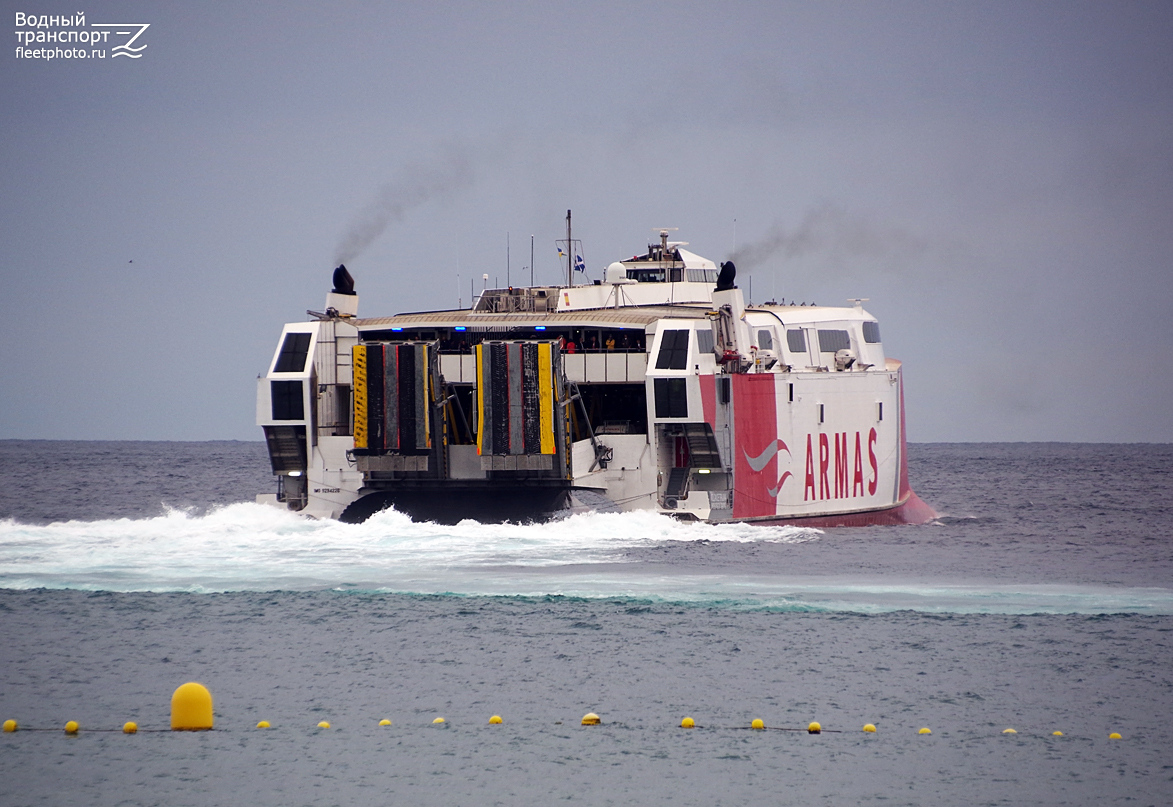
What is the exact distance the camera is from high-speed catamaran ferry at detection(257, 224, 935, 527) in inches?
1276

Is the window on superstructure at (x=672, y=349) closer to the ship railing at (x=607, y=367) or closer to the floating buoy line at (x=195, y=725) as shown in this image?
the ship railing at (x=607, y=367)

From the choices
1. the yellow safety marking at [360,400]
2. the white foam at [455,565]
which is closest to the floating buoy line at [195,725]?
the white foam at [455,565]

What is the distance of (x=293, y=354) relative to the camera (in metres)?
34.4

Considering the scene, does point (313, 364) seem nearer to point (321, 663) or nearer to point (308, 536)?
point (308, 536)

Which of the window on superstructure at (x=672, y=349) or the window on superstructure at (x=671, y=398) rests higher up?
the window on superstructure at (x=672, y=349)

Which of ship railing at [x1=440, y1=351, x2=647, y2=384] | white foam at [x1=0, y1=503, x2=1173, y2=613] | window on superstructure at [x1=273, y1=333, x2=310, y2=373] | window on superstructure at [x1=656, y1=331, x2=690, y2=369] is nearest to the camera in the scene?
white foam at [x1=0, y1=503, x2=1173, y2=613]

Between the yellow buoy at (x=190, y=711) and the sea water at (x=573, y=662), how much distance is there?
0.21 meters

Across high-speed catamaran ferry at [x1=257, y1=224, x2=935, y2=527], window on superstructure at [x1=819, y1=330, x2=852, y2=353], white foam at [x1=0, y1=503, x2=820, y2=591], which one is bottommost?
white foam at [x1=0, y1=503, x2=820, y2=591]

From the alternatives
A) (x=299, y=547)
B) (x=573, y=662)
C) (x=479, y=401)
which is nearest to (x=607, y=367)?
(x=479, y=401)

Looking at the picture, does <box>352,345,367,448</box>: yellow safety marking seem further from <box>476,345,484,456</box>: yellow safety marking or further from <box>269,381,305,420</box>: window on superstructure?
<box>476,345,484,456</box>: yellow safety marking

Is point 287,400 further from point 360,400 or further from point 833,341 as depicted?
point 833,341

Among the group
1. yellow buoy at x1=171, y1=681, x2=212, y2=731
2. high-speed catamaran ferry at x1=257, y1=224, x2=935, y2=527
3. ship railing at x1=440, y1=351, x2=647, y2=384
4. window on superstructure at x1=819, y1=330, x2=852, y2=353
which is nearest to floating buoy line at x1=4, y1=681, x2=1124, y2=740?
yellow buoy at x1=171, y1=681, x2=212, y2=731

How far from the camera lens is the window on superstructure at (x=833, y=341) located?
43031 mm

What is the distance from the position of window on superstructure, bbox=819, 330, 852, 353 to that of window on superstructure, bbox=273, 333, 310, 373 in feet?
54.9
